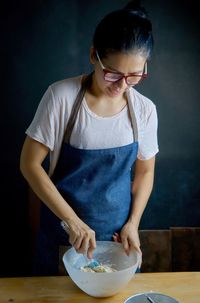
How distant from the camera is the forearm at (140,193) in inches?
70.4

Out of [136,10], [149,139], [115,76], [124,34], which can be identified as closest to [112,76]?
[115,76]

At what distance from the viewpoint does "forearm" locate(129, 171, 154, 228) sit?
1.79m

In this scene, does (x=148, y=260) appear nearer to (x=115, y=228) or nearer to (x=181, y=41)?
(x=115, y=228)

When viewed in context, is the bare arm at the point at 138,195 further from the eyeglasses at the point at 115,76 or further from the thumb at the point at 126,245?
the eyeglasses at the point at 115,76

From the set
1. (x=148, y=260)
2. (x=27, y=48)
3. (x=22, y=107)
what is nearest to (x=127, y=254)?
(x=148, y=260)

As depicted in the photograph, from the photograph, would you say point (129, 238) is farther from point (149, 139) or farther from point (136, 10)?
point (136, 10)

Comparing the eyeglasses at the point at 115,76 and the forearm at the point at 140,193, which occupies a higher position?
the eyeglasses at the point at 115,76

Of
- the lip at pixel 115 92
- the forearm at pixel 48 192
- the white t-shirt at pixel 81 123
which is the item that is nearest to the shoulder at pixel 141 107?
the white t-shirt at pixel 81 123

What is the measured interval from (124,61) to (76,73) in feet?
2.62

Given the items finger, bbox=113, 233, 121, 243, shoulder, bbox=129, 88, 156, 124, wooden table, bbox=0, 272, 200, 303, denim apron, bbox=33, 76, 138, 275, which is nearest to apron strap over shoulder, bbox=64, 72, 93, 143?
denim apron, bbox=33, 76, 138, 275

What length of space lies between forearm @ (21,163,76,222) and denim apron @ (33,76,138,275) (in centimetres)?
14

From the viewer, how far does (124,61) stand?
1.52 meters

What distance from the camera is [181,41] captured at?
231 cm

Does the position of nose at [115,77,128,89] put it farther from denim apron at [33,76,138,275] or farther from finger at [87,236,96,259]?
finger at [87,236,96,259]
